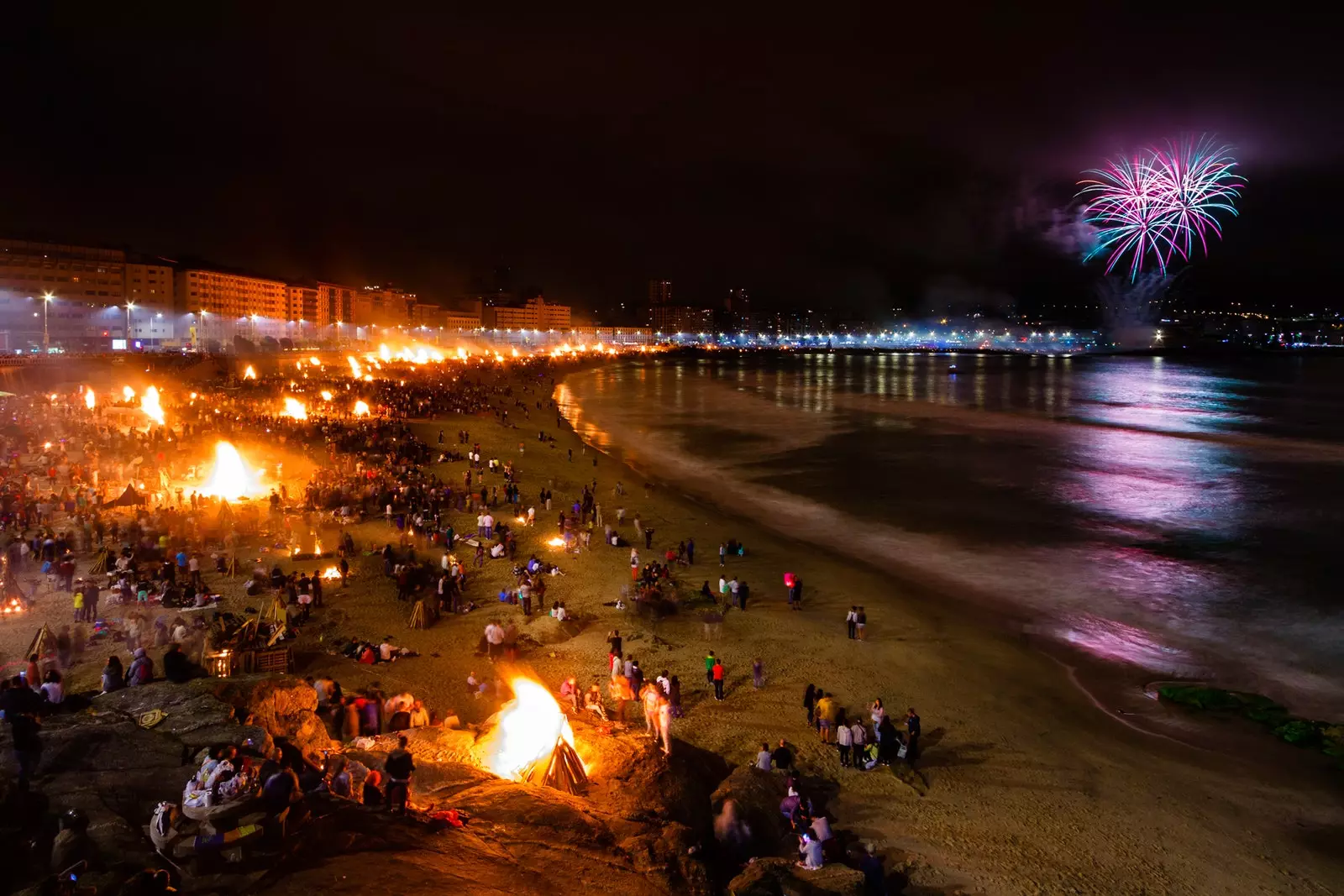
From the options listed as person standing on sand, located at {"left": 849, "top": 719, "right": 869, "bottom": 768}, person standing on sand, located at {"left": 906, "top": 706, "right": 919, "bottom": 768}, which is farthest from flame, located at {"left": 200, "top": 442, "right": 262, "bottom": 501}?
person standing on sand, located at {"left": 906, "top": 706, "right": 919, "bottom": 768}

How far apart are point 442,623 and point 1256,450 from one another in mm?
44040

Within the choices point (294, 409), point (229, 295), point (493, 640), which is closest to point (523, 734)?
point (493, 640)

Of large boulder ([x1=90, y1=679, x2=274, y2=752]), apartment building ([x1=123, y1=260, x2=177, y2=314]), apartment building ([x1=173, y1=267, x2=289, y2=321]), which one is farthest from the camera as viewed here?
apartment building ([x1=173, y1=267, x2=289, y2=321])

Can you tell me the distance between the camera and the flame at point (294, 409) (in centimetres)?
3595

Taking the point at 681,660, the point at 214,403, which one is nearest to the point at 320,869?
the point at 681,660

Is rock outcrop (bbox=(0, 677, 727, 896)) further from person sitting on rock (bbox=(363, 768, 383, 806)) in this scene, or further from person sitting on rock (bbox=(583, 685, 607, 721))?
person sitting on rock (bbox=(583, 685, 607, 721))

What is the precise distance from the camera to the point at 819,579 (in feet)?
57.9

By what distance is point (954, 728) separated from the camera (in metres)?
10.8

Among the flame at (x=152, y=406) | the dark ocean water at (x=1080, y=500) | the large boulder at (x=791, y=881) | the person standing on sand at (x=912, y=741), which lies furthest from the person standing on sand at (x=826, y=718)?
the flame at (x=152, y=406)

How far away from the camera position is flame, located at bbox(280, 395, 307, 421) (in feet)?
118

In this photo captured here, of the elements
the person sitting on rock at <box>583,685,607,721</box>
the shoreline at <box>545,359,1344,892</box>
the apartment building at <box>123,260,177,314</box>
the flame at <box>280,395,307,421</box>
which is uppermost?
the apartment building at <box>123,260,177,314</box>

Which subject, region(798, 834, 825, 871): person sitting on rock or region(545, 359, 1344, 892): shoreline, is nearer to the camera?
region(798, 834, 825, 871): person sitting on rock

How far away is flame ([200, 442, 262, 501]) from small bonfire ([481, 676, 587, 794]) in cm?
1481

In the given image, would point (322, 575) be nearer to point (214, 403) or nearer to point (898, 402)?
point (214, 403)
